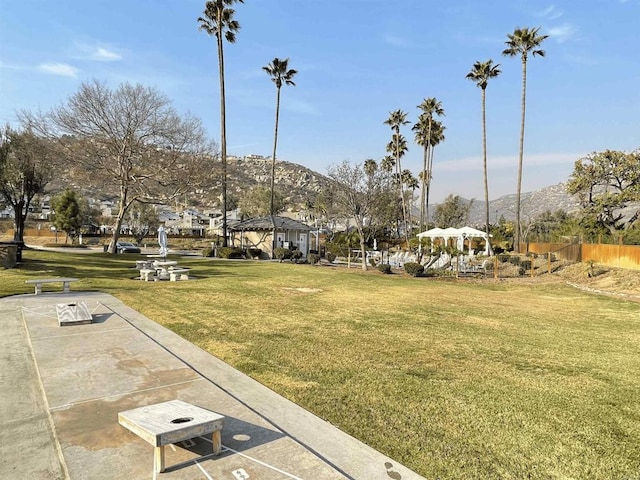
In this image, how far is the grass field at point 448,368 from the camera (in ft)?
11.7

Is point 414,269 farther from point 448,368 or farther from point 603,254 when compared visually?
point 448,368

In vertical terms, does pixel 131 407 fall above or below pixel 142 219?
below

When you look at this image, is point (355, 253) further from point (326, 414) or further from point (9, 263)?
point (326, 414)

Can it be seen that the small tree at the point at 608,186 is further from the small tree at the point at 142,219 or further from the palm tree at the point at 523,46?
the small tree at the point at 142,219

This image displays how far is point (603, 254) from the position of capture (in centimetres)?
2308

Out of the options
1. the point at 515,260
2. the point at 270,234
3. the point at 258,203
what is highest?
A: the point at 258,203

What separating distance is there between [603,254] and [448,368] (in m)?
22.6

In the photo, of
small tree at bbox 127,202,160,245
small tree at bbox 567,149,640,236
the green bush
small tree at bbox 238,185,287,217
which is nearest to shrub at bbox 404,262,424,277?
the green bush

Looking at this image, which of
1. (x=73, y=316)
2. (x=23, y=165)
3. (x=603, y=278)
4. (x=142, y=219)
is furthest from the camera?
(x=142, y=219)

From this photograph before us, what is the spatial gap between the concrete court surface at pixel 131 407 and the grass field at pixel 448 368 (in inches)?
15.1

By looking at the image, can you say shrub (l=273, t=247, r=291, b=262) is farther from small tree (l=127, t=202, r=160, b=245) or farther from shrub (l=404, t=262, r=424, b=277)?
small tree (l=127, t=202, r=160, b=245)

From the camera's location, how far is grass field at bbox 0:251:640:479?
3574 millimetres

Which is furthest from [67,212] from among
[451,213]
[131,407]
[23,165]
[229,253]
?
[451,213]

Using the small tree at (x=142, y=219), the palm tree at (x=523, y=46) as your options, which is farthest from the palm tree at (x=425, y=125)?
the small tree at (x=142, y=219)
